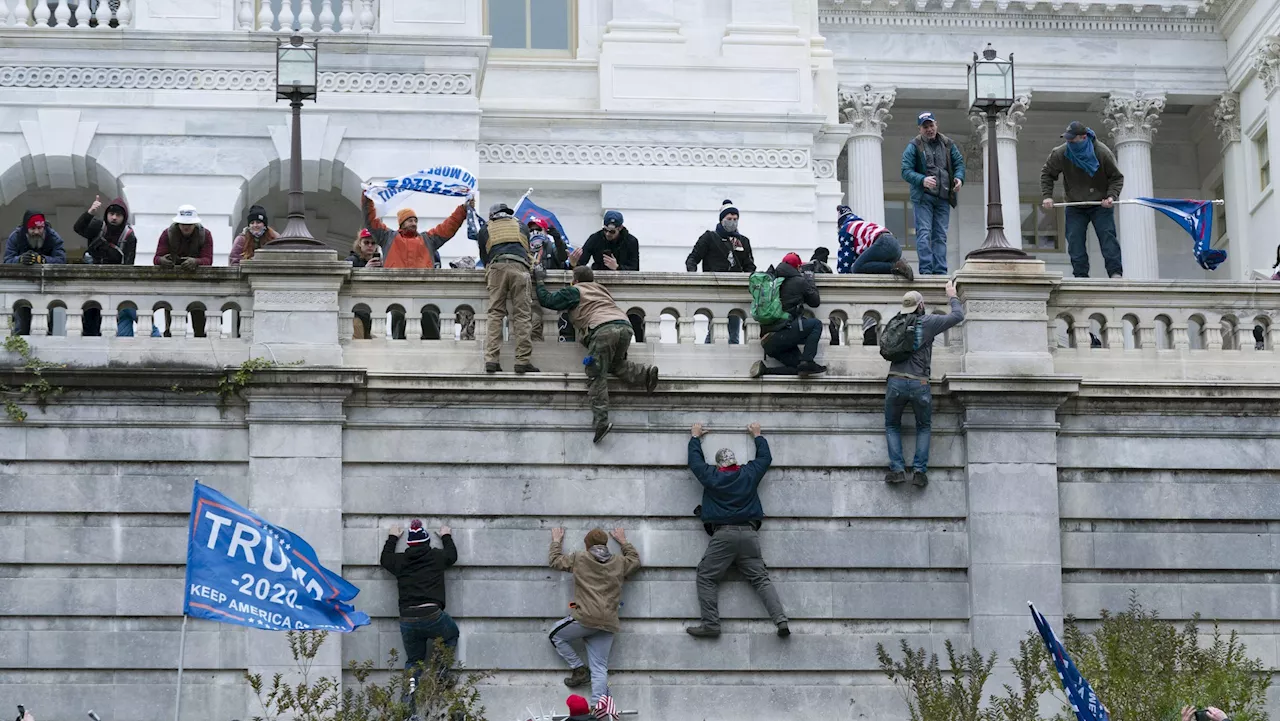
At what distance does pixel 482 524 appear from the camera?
31.3 metres

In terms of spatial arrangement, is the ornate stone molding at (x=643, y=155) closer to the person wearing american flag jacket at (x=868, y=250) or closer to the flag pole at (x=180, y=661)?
the person wearing american flag jacket at (x=868, y=250)

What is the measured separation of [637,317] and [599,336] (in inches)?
49.2

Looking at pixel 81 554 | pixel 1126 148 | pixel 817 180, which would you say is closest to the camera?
pixel 81 554

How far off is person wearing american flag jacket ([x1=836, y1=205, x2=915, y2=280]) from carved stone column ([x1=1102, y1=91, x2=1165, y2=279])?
20618mm

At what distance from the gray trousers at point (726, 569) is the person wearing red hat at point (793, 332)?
2073 millimetres

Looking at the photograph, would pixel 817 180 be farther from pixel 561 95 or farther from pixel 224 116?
pixel 224 116

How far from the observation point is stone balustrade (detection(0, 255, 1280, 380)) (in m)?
31.7

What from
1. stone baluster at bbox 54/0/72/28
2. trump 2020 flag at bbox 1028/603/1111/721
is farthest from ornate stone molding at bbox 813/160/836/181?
trump 2020 flag at bbox 1028/603/1111/721

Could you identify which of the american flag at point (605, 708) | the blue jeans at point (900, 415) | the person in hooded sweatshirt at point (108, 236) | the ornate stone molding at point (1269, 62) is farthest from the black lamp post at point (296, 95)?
the ornate stone molding at point (1269, 62)

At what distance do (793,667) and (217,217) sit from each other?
13.8 metres

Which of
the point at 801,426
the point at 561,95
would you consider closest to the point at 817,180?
the point at 561,95

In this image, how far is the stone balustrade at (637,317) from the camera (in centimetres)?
3169

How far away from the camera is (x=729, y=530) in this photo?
3130cm

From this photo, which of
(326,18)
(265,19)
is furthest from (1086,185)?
(265,19)
